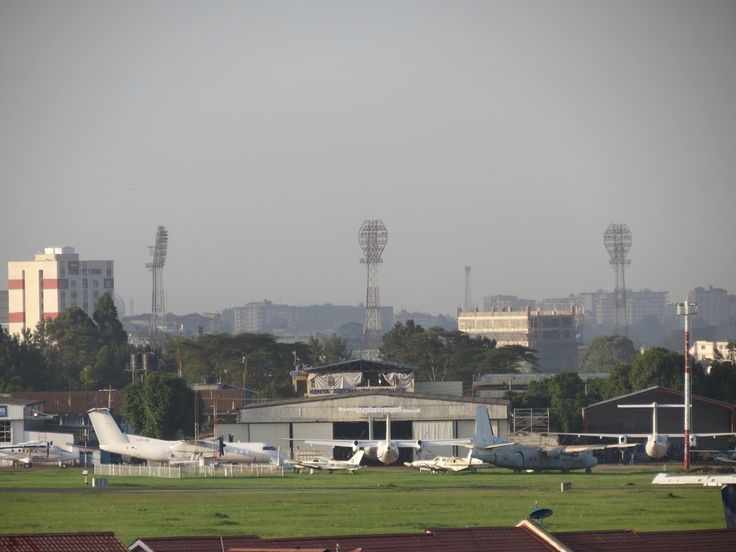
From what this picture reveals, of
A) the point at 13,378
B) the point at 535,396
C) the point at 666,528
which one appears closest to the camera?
the point at 666,528

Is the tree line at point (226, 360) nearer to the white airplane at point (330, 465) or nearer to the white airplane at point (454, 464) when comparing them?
the white airplane at point (330, 465)

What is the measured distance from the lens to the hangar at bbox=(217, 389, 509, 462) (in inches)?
3907

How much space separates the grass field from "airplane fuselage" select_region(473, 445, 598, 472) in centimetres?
222

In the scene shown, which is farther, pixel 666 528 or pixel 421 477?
pixel 421 477

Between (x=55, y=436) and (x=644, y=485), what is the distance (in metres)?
56.7

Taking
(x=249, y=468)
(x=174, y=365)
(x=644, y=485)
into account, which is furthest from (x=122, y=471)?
(x=174, y=365)

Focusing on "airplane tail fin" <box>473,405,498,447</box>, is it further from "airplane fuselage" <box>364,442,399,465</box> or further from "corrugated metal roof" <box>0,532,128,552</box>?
"corrugated metal roof" <box>0,532,128,552</box>

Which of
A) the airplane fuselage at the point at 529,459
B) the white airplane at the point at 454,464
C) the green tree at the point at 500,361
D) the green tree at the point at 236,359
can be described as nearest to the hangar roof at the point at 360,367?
the white airplane at the point at 454,464

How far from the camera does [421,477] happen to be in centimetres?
7562

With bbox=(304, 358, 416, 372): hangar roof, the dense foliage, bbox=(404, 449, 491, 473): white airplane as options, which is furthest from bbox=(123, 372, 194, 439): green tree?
the dense foliage

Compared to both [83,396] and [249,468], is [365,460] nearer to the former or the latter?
[249,468]

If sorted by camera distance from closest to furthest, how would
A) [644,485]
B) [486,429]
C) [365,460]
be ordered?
1. [644,485]
2. [486,429]
3. [365,460]

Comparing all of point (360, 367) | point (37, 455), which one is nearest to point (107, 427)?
point (37, 455)

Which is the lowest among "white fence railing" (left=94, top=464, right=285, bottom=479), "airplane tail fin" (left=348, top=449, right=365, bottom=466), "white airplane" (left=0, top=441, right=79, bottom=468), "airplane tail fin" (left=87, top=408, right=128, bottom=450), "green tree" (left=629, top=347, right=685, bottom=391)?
"white airplane" (left=0, top=441, right=79, bottom=468)
